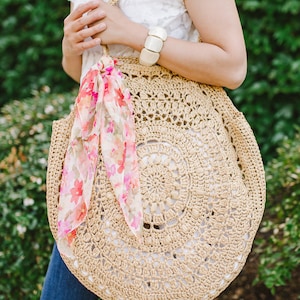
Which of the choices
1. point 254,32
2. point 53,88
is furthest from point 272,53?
point 53,88

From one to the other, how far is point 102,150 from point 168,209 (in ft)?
0.68

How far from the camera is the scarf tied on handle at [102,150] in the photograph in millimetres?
1679

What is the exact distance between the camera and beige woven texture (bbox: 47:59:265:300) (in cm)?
169

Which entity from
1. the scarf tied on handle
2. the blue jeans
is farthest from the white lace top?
the blue jeans

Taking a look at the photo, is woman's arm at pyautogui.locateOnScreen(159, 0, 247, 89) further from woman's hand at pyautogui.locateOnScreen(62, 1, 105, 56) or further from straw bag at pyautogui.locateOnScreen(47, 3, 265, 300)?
woman's hand at pyautogui.locateOnScreen(62, 1, 105, 56)

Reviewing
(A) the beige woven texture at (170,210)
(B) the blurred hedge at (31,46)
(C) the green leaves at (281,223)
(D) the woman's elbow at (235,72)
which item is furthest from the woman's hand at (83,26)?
(B) the blurred hedge at (31,46)

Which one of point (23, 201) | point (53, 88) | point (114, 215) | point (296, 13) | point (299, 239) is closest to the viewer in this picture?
point (114, 215)

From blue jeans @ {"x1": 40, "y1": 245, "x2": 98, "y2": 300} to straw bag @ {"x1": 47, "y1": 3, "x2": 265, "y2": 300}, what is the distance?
193 millimetres

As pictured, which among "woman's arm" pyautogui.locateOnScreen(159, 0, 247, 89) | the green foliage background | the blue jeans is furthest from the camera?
the green foliage background

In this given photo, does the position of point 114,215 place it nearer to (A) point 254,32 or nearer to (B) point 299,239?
(B) point 299,239

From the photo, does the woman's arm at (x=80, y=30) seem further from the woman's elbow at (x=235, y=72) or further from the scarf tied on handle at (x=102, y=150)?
the woman's elbow at (x=235, y=72)

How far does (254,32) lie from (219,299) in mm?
1851

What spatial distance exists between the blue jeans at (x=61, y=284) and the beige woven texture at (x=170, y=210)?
19cm

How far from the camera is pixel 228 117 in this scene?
1804mm
